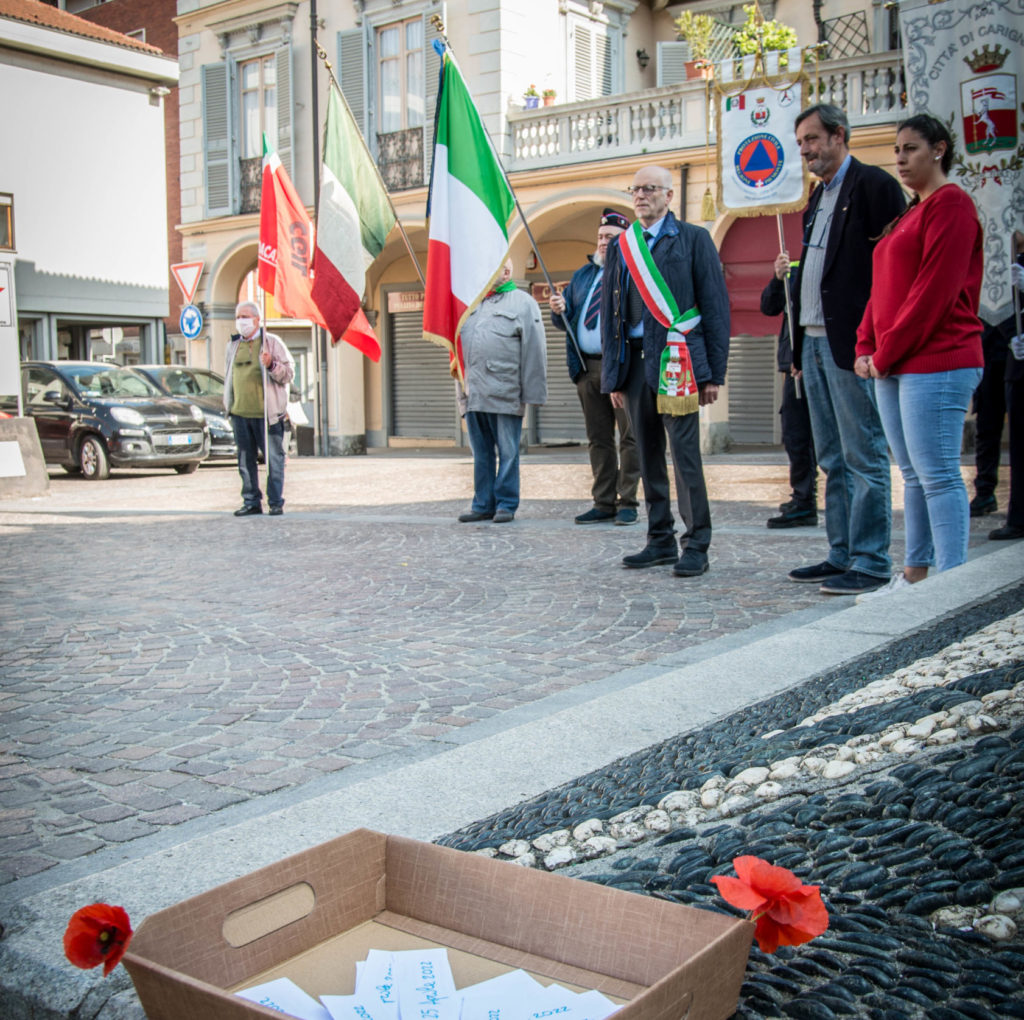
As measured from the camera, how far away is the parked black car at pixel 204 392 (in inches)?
742

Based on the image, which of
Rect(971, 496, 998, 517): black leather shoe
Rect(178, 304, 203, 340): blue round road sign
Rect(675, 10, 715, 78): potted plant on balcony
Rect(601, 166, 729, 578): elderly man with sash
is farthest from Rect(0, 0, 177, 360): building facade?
Rect(971, 496, 998, 517): black leather shoe

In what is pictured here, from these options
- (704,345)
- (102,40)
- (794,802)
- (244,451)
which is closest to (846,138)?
(704,345)

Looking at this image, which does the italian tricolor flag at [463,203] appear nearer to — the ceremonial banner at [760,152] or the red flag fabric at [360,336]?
the red flag fabric at [360,336]

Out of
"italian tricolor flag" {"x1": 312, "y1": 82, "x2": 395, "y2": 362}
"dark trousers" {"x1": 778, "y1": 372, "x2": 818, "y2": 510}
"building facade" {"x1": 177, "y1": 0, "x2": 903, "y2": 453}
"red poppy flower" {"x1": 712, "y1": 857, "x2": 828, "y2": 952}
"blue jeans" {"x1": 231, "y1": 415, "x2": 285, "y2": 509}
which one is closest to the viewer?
"red poppy flower" {"x1": 712, "y1": 857, "x2": 828, "y2": 952}

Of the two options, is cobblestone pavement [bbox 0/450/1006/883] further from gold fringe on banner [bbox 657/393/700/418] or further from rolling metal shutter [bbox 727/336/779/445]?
rolling metal shutter [bbox 727/336/779/445]

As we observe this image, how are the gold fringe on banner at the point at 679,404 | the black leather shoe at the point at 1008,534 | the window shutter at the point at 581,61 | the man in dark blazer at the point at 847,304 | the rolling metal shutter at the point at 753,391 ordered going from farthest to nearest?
the rolling metal shutter at the point at 753,391
the window shutter at the point at 581,61
the black leather shoe at the point at 1008,534
the gold fringe on banner at the point at 679,404
the man in dark blazer at the point at 847,304

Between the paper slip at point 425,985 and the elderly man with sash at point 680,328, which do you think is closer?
the paper slip at point 425,985

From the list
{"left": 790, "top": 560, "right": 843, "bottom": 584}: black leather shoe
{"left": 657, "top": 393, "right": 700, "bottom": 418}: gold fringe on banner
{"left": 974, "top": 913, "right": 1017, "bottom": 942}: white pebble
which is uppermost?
{"left": 657, "top": 393, "right": 700, "bottom": 418}: gold fringe on banner

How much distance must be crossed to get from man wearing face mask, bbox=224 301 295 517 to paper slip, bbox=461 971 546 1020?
9194 mm

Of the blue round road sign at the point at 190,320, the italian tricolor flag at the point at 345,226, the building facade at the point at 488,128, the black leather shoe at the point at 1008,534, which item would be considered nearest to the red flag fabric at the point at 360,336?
the italian tricolor flag at the point at 345,226

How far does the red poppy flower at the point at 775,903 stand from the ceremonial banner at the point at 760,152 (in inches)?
349

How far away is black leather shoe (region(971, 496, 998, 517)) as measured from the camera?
868 cm

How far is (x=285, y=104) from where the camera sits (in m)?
23.3

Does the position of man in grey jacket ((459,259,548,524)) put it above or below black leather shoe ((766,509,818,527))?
above
